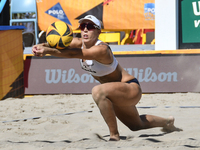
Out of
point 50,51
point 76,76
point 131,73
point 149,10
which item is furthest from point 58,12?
point 50,51

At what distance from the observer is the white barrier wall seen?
332 inches

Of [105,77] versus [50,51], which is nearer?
[50,51]

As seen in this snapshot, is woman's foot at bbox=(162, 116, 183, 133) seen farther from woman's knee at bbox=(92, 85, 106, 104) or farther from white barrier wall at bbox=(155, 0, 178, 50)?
white barrier wall at bbox=(155, 0, 178, 50)

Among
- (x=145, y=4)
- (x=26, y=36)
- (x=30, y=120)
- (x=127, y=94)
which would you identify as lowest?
(x=30, y=120)

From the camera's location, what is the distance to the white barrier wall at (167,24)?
842 centimetres

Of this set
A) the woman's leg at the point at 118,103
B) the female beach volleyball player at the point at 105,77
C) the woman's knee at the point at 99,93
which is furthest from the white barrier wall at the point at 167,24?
the woman's knee at the point at 99,93

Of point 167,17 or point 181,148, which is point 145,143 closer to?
point 181,148

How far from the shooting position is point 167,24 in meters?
8.52

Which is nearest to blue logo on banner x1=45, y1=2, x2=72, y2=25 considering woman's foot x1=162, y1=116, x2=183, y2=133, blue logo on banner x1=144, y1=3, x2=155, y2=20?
blue logo on banner x1=144, y1=3, x2=155, y2=20

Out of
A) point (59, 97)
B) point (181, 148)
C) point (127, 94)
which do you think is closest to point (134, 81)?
point (127, 94)

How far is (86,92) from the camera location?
7.36 metres

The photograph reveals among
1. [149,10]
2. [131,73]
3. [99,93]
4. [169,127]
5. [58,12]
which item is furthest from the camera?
[58,12]

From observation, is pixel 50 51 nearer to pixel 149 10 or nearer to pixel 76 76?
pixel 76 76

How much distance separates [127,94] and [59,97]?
3706 millimetres
